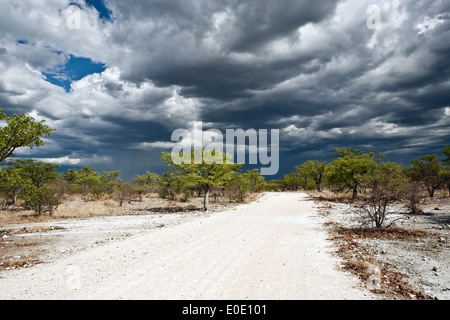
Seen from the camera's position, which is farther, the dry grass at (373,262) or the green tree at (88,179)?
the green tree at (88,179)

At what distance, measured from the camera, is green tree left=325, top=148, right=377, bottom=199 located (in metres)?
32.9

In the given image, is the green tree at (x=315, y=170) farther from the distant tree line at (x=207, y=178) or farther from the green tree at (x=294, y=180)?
the green tree at (x=294, y=180)

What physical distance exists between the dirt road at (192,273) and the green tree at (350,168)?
26.5m

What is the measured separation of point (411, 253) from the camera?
8.28 metres

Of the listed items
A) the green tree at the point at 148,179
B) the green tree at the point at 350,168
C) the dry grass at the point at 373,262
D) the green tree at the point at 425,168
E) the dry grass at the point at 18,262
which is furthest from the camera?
the green tree at the point at 148,179

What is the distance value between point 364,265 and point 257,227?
293 inches

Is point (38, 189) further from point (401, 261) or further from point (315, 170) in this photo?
point (315, 170)

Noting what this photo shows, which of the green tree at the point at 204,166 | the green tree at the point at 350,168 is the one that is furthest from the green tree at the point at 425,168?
the green tree at the point at 204,166

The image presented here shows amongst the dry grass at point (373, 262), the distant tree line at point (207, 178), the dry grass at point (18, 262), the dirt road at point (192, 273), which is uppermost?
the distant tree line at point (207, 178)

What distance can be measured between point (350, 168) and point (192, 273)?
3216 centimetres

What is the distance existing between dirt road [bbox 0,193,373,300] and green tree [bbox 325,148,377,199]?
26453 millimetres

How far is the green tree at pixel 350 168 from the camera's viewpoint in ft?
108
